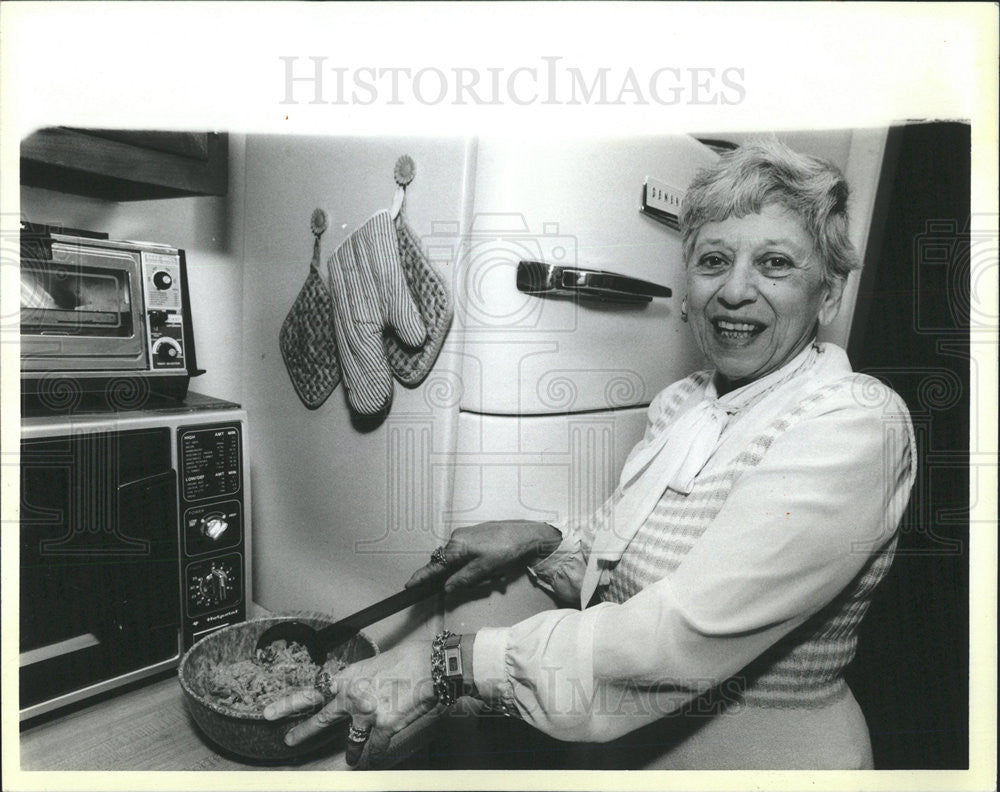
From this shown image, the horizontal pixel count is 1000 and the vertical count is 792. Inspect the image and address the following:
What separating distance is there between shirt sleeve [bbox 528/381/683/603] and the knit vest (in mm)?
65

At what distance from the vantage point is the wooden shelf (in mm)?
970

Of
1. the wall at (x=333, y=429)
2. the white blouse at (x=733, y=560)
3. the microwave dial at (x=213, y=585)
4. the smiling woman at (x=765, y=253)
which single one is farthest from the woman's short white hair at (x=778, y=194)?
the microwave dial at (x=213, y=585)

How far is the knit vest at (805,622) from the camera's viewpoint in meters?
0.89

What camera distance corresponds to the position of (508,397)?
3.15 ft

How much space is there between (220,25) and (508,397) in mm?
633

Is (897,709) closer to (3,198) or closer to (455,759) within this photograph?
(455,759)

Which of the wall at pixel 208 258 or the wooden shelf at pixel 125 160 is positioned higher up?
the wooden shelf at pixel 125 160

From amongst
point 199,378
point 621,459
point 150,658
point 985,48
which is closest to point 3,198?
point 199,378

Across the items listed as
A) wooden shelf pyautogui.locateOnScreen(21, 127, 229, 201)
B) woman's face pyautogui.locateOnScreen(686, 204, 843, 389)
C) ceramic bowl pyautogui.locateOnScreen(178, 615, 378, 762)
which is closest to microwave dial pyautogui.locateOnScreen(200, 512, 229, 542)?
ceramic bowl pyautogui.locateOnScreen(178, 615, 378, 762)

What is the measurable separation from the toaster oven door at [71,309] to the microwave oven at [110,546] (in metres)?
0.08

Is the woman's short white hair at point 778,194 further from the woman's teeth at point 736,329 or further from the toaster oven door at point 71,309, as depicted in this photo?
the toaster oven door at point 71,309

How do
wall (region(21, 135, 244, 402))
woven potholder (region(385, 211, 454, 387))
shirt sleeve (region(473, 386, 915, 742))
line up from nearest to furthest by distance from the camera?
shirt sleeve (region(473, 386, 915, 742)) → woven potholder (region(385, 211, 454, 387)) → wall (region(21, 135, 244, 402))

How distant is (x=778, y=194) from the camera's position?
891mm

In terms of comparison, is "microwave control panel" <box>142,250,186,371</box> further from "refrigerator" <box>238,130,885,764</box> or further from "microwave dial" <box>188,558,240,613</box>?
"microwave dial" <box>188,558,240,613</box>
